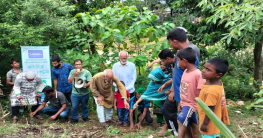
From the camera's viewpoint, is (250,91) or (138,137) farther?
(250,91)

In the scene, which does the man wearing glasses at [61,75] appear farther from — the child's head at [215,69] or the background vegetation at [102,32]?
the child's head at [215,69]

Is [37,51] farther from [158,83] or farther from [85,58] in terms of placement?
[158,83]

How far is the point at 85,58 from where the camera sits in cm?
604

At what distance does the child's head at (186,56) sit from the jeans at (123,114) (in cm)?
231

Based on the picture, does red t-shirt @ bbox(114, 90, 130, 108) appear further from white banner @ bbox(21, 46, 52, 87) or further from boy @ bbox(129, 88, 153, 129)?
white banner @ bbox(21, 46, 52, 87)

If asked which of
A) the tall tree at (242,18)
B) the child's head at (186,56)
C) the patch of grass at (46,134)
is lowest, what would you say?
the patch of grass at (46,134)

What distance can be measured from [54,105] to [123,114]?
1442 mm

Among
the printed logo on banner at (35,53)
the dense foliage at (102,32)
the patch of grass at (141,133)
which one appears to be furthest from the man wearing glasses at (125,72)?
the printed logo on banner at (35,53)

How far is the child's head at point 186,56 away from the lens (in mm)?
3068

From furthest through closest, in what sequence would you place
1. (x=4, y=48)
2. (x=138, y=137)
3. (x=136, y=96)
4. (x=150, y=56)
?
1. (x=150, y=56)
2. (x=4, y=48)
3. (x=136, y=96)
4. (x=138, y=137)

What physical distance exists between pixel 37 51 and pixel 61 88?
0.93 m

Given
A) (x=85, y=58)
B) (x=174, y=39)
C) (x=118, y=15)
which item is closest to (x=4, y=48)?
(x=85, y=58)

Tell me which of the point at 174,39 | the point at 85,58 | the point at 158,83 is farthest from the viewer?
the point at 85,58

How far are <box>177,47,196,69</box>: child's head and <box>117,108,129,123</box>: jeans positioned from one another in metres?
2.31
